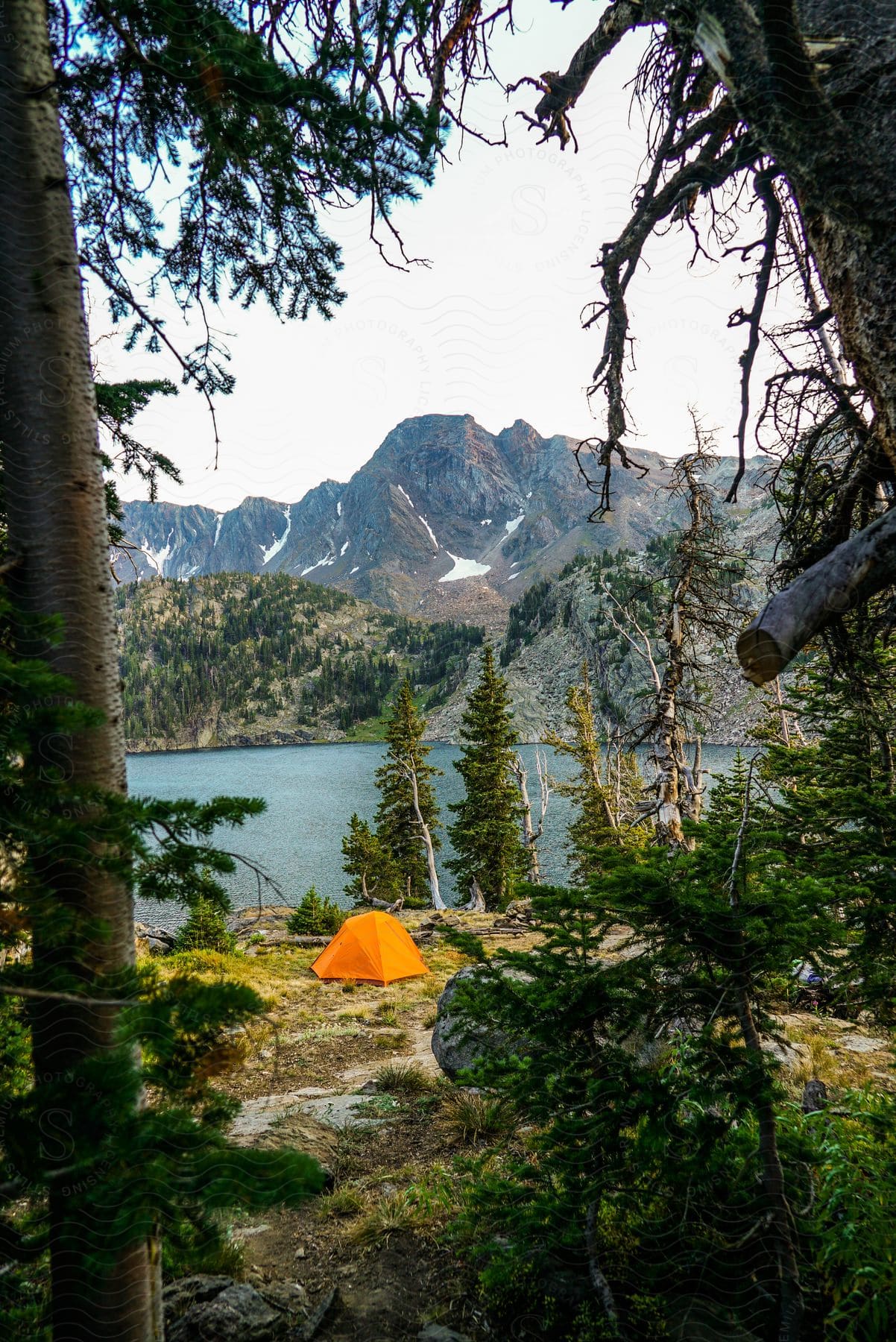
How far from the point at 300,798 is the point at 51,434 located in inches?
3057

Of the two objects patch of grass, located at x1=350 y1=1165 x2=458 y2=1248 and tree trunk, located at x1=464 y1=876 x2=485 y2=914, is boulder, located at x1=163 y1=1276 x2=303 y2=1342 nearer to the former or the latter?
patch of grass, located at x1=350 y1=1165 x2=458 y2=1248

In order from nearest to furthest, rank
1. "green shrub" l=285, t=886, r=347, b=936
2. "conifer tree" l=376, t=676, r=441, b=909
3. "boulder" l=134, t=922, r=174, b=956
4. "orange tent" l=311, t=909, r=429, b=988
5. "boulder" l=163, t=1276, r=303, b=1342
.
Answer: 1. "boulder" l=163, t=1276, r=303, b=1342
2. "orange tent" l=311, t=909, r=429, b=988
3. "boulder" l=134, t=922, r=174, b=956
4. "green shrub" l=285, t=886, r=347, b=936
5. "conifer tree" l=376, t=676, r=441, b=909

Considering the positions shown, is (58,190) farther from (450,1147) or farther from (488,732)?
(488,732)

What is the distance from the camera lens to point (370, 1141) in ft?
20.4

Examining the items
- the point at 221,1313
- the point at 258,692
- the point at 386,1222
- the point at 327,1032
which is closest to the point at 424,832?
the point at 327,1032

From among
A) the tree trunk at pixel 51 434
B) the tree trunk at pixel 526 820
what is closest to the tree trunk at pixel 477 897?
the tree trunk at pixel 526 820

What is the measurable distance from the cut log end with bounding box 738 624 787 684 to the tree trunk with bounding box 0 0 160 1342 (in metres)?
1.85

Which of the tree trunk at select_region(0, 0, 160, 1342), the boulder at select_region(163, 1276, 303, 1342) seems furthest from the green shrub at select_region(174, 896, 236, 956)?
the tree trunk at select_region(0, 0, 160, 1342)

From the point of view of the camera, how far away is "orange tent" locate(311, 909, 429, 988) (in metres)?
15.6

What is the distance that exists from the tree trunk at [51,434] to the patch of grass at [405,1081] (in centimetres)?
723

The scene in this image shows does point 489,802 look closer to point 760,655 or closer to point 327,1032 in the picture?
point 327,1032

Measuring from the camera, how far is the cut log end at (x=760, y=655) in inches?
63.6

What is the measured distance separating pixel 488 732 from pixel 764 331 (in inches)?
927

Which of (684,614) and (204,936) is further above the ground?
(684,614)
